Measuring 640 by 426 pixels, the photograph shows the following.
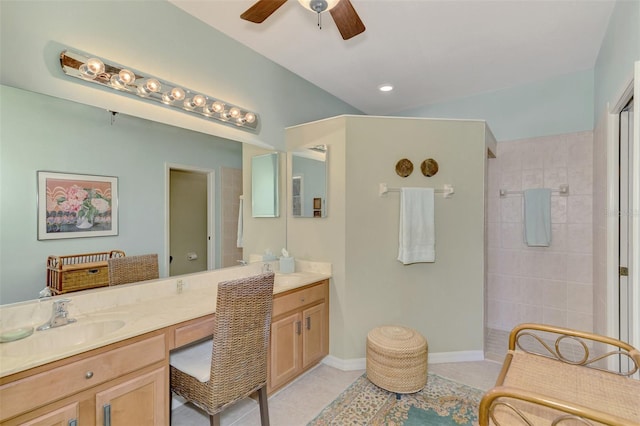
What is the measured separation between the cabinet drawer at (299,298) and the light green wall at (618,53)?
240 cm

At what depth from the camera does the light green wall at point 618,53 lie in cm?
162

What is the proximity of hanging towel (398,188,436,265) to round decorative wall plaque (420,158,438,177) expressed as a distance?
0.50 ft

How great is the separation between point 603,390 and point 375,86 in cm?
307

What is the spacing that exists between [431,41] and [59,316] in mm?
3086

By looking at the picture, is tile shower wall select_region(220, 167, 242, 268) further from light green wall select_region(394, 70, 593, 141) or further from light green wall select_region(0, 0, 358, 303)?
light green wall select_region(394, 70, 593, 141)

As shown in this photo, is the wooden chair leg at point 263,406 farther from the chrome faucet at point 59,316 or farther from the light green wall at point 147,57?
the light green wall at point 147,57

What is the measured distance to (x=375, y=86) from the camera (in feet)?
11.0

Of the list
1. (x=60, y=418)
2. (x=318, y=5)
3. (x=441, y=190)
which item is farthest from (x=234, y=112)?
(x=60, y=418)

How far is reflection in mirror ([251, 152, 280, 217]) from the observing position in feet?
9.29

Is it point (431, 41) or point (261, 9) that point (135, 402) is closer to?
point (261, 9)

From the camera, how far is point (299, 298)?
241 cm

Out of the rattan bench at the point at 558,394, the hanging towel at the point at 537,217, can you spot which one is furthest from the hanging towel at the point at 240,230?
the hanging towel at the point at 537,217

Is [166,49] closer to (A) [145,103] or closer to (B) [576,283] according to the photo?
(A) [145,103]

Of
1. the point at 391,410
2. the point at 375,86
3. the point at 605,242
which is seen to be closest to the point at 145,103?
the point at 375,86
